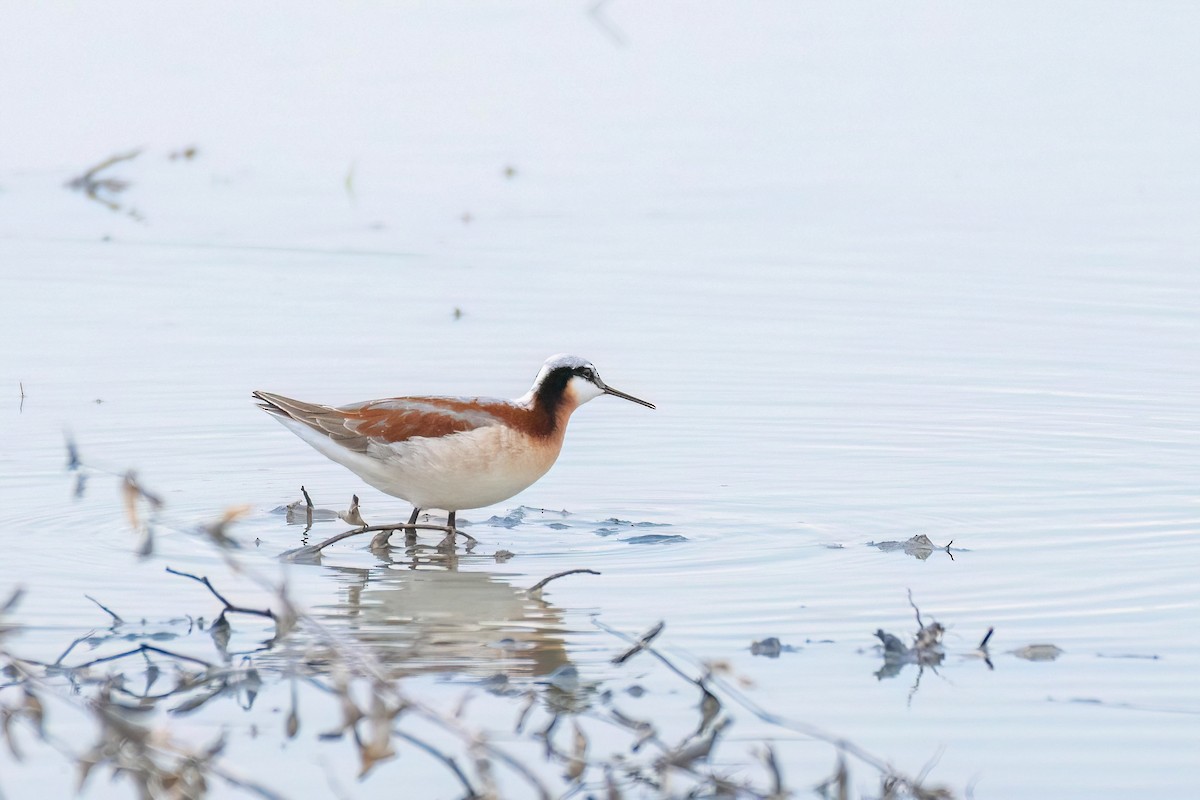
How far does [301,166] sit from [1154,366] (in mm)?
10055

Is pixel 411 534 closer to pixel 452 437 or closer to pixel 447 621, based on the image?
pixel 452 437

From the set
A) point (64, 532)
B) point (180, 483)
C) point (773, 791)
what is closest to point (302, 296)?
point (180, 483)

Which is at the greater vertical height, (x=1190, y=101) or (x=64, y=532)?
(x=1190, y=101)

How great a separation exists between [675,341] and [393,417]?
4288 mm

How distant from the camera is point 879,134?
21531 millimetres

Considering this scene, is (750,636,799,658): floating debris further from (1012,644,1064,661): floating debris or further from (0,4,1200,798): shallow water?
(1012,644,1064,661): floating debris

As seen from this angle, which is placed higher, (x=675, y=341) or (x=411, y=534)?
(x=675, y=341)

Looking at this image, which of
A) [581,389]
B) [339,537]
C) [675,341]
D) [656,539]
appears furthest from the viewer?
[675,341]

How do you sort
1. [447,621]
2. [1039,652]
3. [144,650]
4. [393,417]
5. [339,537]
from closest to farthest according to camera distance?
[144,650], [1039,652], [447,621], [339,537], [393,417]

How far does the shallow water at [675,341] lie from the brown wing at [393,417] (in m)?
0.54

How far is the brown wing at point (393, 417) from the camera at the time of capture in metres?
10.6

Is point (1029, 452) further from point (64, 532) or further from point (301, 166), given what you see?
point (301, 166)

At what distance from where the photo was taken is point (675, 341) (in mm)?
14664

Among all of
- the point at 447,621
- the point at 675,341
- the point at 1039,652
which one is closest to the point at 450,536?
the point at 447,621
